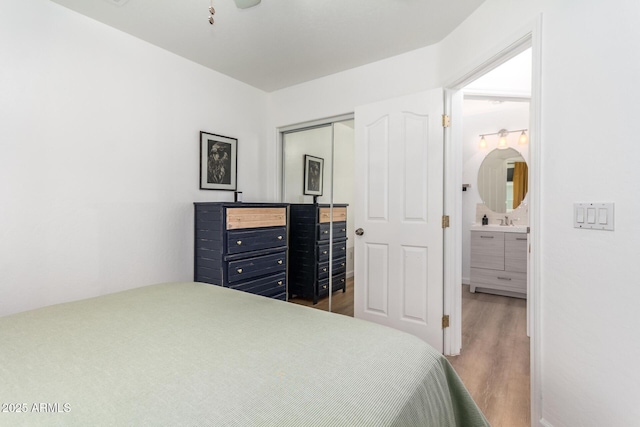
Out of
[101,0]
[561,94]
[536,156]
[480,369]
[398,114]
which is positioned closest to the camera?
[561,94]

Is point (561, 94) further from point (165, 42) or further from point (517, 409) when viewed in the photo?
point (165, 42)

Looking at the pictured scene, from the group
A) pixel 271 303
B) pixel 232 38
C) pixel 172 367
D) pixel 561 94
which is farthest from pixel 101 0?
pixel 561 94

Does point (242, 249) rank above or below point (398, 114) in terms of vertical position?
below

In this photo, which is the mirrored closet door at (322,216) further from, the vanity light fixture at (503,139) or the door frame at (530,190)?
the vanity light fixture at (503,139)

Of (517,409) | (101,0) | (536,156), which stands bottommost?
(517,409)

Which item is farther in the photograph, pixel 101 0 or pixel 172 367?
pixel 101 0

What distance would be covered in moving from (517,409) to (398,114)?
2.21m

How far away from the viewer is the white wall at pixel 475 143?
430 centimetres

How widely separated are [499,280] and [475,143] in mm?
1981

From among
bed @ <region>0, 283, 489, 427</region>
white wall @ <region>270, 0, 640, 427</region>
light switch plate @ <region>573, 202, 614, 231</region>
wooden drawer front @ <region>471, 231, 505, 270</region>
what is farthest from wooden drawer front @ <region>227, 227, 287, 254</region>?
wooden drawer front @ <region>471, 231, 505, 270</region>

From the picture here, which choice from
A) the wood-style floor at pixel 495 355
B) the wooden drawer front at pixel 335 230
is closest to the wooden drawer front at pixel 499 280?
the wood-style floor at pixel 495 355

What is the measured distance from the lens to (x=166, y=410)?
26.7 inches

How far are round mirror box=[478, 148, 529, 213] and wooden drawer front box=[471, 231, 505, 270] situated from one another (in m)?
0.52

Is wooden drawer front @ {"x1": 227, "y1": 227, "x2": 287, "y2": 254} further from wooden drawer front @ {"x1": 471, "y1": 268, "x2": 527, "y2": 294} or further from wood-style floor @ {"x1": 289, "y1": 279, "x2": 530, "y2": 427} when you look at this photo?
wooden drawer front @ {"x1": 471, "y1": 268, "x2": 527, "y2": 294}
